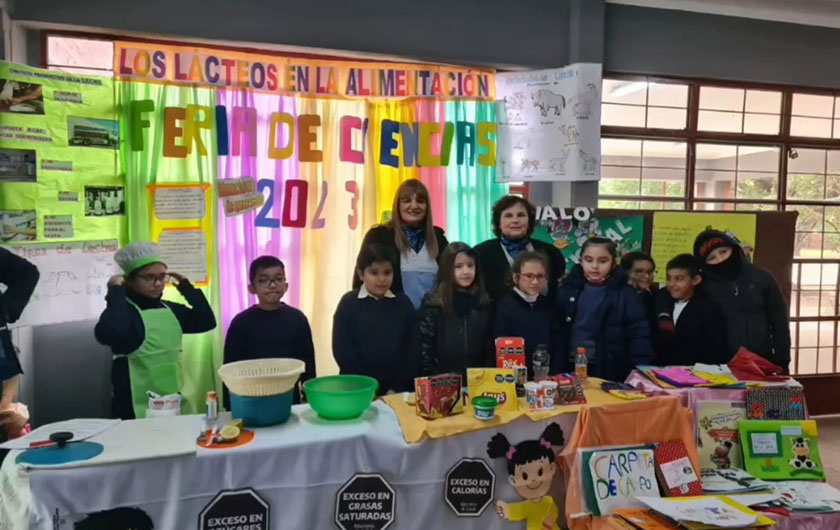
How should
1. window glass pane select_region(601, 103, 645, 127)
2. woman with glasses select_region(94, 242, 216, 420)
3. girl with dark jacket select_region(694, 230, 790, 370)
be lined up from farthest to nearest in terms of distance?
window glass pane select_region(601, 103, 645, 127) < girl with dark jacket select_region(694, 230, 790, 370) < woman with glasses select_region(94, 242, 216, 420)

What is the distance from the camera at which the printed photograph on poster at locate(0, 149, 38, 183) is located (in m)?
2.80

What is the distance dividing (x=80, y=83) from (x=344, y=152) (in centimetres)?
139

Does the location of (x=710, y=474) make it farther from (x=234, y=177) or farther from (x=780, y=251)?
(x=234, y=177)

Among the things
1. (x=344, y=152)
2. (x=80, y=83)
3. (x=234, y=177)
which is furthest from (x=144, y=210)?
(x=344, y=152)

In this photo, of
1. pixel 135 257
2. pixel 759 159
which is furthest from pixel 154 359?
pixel 759 159

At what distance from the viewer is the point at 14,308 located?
8.82ft

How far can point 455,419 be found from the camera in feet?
6.88

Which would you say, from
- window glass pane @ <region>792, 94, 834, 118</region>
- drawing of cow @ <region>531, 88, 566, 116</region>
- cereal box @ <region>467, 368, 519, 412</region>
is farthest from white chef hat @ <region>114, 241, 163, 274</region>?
window glass pane @ <region>792, 94, 834, 118</region>

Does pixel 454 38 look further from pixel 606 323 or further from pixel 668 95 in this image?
pixel 606 323

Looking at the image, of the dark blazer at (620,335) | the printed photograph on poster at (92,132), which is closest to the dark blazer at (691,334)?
the dark blazer at (620,335)

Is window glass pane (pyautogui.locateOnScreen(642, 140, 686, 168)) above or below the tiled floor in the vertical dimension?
above

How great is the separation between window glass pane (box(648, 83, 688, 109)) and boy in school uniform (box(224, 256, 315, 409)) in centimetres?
300

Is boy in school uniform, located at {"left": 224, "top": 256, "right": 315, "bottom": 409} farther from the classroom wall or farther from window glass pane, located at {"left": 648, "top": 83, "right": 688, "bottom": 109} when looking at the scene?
window glass pane, located at {"left": 648, "top": 83, "right": 688, "bottom": 109}

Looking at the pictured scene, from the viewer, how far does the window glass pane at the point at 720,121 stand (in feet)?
14.0
